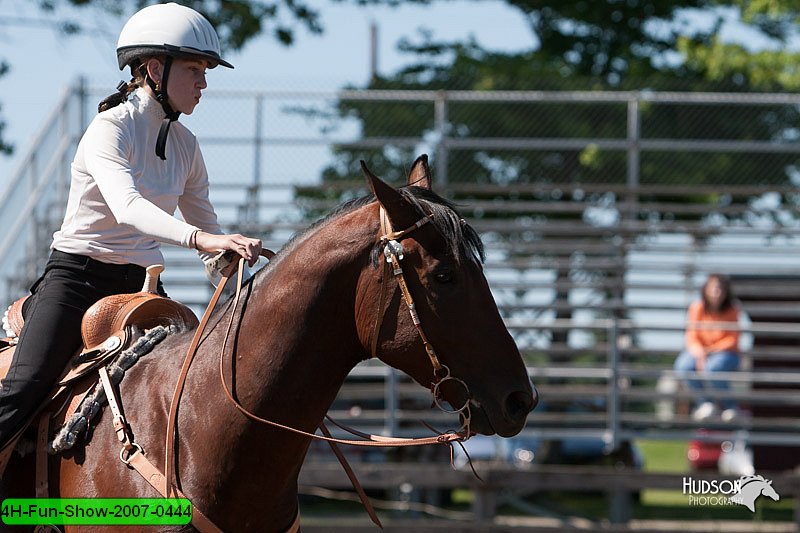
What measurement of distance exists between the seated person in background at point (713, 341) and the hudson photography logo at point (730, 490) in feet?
5.58

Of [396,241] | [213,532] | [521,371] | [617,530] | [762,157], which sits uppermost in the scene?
[762,157]

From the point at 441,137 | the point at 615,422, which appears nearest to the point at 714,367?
the point at 615,422

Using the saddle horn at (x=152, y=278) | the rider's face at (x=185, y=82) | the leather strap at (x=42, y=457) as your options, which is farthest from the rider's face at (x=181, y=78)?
the leather strap at (x=42, y=457)

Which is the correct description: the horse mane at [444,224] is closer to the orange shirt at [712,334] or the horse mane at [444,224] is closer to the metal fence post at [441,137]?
the orange shirt at [712,334]

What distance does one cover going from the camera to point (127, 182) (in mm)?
3756

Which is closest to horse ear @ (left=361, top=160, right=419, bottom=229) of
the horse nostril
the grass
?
the horse nostril

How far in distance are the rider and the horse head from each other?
0.74 m

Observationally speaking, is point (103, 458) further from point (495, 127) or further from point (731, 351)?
point (495, 127)

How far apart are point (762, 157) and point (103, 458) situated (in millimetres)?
12772

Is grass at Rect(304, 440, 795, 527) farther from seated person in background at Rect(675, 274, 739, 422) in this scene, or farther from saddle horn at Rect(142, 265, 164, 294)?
saddle horn at Rect(142, 265, 164, 294)

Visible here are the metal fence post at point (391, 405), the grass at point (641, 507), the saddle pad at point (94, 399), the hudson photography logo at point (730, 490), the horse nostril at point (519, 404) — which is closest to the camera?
the horse nostril at point (519, 404)

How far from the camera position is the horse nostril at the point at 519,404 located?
340 centimetres

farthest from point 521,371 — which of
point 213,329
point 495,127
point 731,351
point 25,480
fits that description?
point 495,127

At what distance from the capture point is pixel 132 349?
13.0 feet
